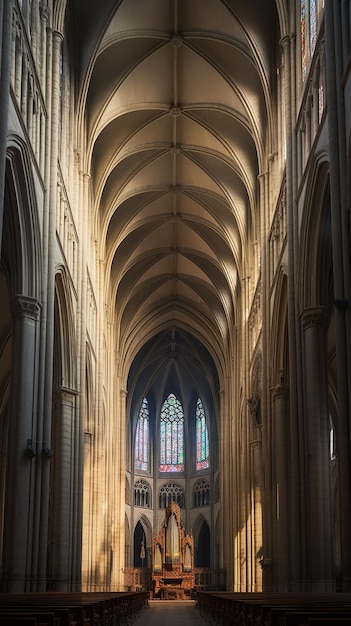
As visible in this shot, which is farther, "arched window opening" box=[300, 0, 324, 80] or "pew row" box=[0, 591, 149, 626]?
"arched window opening" box=[300, 0, 324, 80]

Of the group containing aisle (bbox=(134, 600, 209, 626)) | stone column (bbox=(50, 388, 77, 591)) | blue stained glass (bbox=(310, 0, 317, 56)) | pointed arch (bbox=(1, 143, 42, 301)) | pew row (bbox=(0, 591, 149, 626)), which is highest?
blue stained glass (bbox=(310, 0, 317, 56))

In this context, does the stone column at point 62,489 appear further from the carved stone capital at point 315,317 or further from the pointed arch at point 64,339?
the carved stone capital at point 315,317

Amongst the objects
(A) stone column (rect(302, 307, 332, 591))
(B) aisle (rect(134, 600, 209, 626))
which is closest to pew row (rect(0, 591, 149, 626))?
(B) aisle (rect(134, 600, 209, 626))

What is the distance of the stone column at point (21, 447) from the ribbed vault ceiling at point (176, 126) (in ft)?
37.0

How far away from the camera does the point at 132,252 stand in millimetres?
Result: 43844

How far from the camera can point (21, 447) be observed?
1923cm

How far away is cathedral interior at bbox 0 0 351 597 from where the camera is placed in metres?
19.1

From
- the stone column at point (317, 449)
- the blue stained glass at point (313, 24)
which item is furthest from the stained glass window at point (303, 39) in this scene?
the stone column at point (317, 449)

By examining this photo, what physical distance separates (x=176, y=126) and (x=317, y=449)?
18949 millimetres

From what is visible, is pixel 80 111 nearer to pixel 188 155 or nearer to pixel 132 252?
pixel 188 155

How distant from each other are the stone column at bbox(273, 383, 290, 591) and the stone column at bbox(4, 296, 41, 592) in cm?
741

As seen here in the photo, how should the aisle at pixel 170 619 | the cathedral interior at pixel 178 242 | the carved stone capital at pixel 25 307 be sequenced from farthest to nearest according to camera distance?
the aisle at pixel 170 619
the carved stone capital at pixel 25 307
the cathedral interior at pixel 178 242

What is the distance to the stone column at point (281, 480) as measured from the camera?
75.9 ft

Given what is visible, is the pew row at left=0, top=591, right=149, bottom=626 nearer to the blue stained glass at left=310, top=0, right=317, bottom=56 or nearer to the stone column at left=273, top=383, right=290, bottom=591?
the stone column at left=273, top=383, right=290, bottom=591
